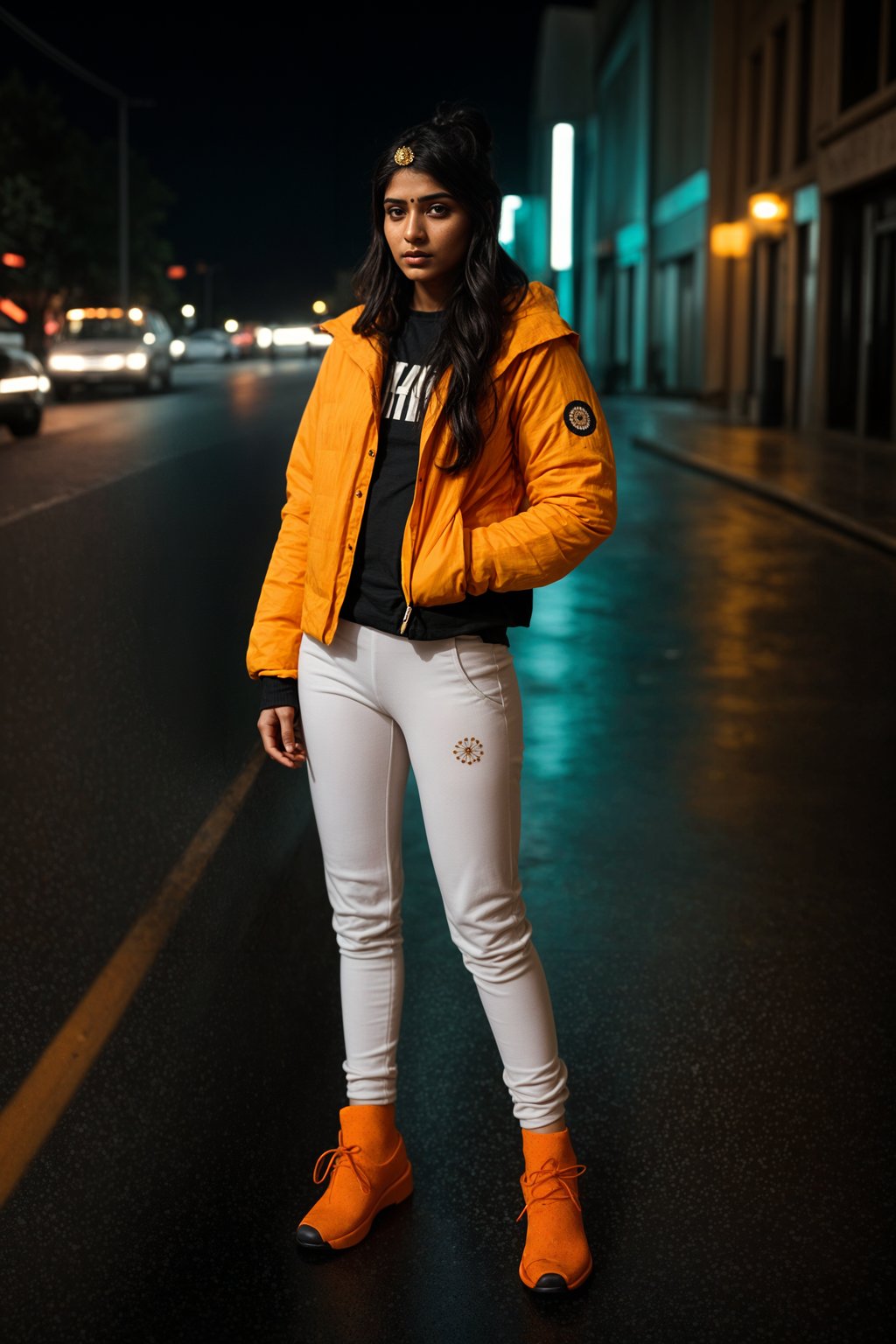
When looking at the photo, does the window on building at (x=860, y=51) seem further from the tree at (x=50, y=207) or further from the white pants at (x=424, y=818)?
the tree at (x=50, y=207)

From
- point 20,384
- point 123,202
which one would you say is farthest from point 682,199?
point 123,202

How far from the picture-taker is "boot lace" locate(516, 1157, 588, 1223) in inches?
112

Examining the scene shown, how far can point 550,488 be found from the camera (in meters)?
2.65

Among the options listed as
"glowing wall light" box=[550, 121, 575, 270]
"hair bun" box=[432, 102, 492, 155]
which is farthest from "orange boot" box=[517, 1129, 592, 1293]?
"glowing wall light" box=[550, 121, 575, 270]

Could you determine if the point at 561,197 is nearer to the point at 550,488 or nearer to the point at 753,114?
the point at 753,114

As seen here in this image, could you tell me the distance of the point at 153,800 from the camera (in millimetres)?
5289

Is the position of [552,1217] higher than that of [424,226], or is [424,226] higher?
[424,226]

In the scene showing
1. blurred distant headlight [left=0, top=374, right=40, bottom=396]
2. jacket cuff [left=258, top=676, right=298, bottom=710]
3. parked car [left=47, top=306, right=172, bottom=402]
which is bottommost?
jacket cuff [left=258, top=676, right=298, bottom=710]

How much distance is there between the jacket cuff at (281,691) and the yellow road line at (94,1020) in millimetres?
995

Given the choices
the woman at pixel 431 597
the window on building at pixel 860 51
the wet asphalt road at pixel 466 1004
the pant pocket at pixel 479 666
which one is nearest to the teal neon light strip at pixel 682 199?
the window on building at pixel 860 51

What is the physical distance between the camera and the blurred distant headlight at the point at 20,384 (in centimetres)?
2009

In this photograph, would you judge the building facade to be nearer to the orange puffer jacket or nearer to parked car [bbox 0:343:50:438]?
parked car [bbox 0:343:50:438]

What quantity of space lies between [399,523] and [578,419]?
35cm

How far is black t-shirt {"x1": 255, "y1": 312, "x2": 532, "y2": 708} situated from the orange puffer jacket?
1.4 inches
